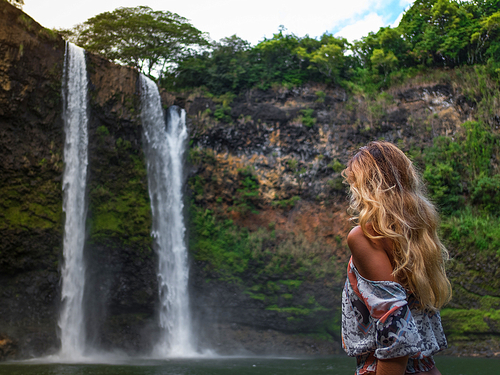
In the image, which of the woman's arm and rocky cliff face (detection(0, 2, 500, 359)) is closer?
the woman's arm

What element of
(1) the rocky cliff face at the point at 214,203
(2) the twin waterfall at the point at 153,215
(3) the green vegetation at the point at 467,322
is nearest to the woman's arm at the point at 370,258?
(2) the twin waterfall at the point at 153,215

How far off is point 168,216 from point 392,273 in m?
14.3

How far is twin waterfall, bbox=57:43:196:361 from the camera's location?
1282cm

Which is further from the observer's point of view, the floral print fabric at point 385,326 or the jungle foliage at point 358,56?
the jungle foliage at point 358,56

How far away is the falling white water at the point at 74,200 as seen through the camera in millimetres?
12586

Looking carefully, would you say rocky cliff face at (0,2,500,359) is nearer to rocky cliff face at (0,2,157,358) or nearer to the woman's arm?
rocky cliff face at (0,2,157,358)

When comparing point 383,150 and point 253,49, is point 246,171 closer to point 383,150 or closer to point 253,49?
point 253,49

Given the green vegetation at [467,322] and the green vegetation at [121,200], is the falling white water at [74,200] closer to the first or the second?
the green vegetation at [121,200]

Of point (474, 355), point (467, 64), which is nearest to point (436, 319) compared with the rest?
point (474, 355)

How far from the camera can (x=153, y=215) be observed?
15.0m

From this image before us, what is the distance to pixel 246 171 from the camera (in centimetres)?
1742

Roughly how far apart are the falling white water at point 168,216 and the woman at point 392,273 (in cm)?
1318

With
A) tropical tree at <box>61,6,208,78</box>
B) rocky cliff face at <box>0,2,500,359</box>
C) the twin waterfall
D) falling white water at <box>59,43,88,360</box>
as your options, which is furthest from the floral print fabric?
tropical tree at <box>61,6,208,78</box>

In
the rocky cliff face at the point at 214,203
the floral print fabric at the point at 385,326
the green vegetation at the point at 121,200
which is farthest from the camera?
the green vegetation at the point at 121,200
